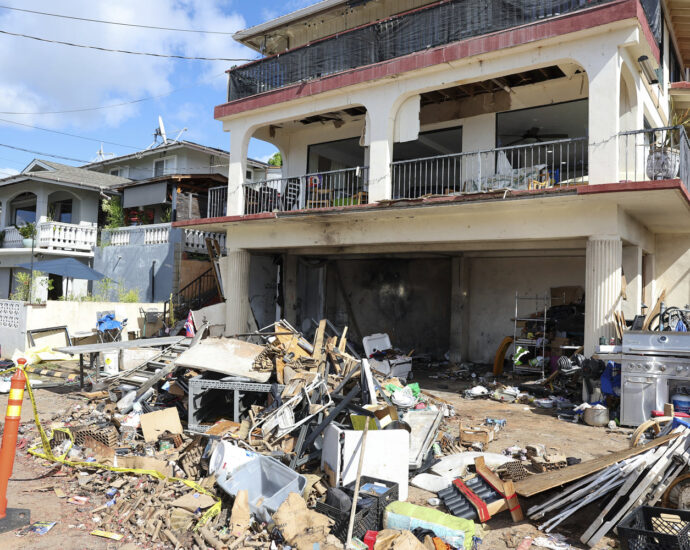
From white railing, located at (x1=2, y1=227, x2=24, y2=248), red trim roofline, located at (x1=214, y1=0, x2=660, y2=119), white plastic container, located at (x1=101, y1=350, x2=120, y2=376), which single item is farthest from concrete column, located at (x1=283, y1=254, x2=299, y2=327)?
white railing, located at (x1=2, y1=227, x2=24, y2=248)

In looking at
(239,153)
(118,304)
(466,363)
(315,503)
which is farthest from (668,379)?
(118,304)

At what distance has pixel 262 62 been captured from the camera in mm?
13641

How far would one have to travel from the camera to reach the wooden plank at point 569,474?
4.71 metres

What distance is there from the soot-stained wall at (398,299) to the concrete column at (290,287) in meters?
1.56

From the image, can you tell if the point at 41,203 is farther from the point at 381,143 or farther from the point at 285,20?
the point at 381,143

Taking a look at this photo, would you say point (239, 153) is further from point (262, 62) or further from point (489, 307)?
point (489, 307)

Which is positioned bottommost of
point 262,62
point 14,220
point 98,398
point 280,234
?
point 98,398

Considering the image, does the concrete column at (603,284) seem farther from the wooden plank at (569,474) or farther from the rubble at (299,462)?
the wooden plank at (569,474)

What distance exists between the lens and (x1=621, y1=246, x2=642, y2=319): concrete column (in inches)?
416

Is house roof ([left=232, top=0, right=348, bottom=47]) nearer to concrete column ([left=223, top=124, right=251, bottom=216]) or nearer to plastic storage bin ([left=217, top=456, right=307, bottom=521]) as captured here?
concrete column ([left=223, top=124, right=251, bottom=216])

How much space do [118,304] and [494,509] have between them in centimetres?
1403

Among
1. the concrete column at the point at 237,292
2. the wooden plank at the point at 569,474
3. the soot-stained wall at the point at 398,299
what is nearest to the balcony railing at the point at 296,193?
the concrete column at the point at 237,292

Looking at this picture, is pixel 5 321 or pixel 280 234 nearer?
pixel 280 234

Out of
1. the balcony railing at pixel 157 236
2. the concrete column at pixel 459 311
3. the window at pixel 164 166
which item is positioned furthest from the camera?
the window at pixel 164 166
